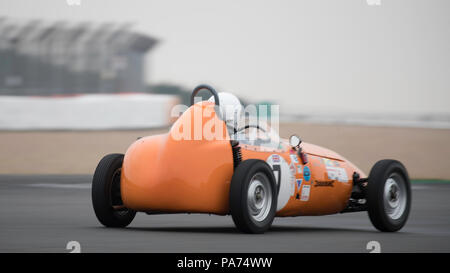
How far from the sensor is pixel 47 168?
24.0 meters

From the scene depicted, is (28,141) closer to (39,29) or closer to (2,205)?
(39,29)

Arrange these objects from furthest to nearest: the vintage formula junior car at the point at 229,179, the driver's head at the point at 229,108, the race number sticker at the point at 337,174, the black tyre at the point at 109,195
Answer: the race number sticker at the point at 337,174, the driver's head at the point at 229,108, the black tyre at the point at 109,195, the vintage formula junior car at the point at 229,179

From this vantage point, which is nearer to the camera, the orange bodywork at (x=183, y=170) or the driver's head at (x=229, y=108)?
the orange bodywork at (x=183, y=170)

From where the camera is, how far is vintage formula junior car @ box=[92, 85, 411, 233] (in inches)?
371

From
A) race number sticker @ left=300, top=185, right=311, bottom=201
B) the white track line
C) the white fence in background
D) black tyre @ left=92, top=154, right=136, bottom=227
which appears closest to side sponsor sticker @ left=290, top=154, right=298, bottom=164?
race number sticker @ left=300, top=185, right=311, bottom=201

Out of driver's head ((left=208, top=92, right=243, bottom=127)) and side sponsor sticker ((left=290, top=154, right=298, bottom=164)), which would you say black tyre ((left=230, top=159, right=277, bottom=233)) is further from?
driver's head ((left=208, top=92, right=243, bottom=127))

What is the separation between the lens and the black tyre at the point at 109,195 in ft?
32.9

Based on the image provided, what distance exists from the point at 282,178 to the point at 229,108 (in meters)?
0.94

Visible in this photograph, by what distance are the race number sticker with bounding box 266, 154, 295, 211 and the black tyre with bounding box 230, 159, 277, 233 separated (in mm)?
351

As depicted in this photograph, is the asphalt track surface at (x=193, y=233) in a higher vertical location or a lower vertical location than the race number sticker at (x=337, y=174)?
lower

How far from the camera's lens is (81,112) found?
29.7 m

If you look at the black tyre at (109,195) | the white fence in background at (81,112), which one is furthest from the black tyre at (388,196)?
Result: the white fence in background at (81,112)

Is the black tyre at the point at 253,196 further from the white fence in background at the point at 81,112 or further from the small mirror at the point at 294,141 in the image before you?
the white fence in background at the point at 81,112
